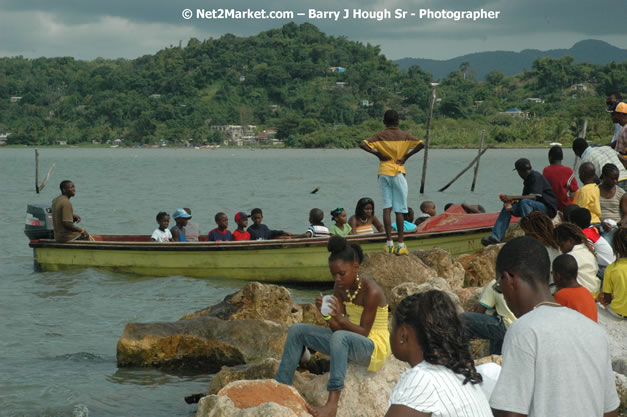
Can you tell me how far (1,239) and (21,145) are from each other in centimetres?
14539

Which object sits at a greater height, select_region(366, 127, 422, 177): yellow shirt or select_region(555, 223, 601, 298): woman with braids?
select_region(366, 127, 422, 177): yellow shirt

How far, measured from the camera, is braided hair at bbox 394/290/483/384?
2.98m

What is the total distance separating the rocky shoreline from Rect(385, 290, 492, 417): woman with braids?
2422 millimetres

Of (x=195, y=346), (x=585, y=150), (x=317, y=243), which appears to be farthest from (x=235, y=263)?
(x=585, y=150)

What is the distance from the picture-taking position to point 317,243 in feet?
43.0

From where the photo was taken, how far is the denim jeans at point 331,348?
5578 millimetres

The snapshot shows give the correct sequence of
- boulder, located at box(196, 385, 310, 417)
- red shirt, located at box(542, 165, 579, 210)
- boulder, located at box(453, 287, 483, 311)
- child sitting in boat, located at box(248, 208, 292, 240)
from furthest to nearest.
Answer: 1. child sitting in boat, located at box(248, 208, 292, 240)
2. red shirt, located at box(542, 165, 579, 210)
3. boulder, located at box(453, 287, 483, 311)
4. boulder, located at box(196, 385, 310, 417)

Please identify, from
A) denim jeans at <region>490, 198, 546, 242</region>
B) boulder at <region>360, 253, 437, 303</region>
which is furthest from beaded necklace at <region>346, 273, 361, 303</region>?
denim jeans at <region>490, 198, 546, 242</region>

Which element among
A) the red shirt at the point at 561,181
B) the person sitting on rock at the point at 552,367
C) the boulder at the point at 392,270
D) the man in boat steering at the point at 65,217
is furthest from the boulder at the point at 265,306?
the person sitting on rock at the point at 552,367

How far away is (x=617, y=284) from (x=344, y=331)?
2.49 metres

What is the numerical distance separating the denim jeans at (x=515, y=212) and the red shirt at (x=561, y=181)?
0.96 m

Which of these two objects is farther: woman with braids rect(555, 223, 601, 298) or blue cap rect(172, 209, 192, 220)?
blue cap rect(172, 209, 192, 220)

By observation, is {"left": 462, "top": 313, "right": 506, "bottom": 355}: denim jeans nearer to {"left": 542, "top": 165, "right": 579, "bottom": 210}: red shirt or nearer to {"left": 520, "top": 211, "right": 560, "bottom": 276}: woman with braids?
{"left": 520, "top": 211, "right": 560, "bottom": 276}: woman with braids

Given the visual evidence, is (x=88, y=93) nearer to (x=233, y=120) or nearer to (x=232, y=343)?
(x=233, y=120)
